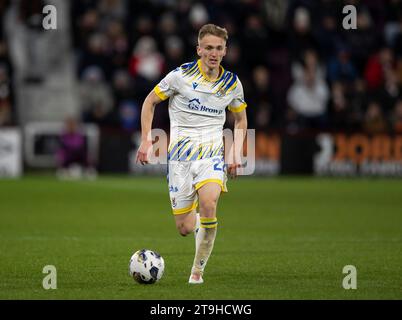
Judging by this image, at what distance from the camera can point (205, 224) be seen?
31.4 ft

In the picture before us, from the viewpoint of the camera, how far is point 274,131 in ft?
80.6

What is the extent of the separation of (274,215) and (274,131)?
8.01 meters

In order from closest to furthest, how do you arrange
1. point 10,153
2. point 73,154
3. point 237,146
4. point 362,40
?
1. point 237,146
2. point 10,153
3. point 73,154
4. point 362,40

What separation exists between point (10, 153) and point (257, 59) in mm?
6366

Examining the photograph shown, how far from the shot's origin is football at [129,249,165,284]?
30.8ft

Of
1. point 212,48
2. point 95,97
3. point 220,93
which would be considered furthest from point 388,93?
point 212,48

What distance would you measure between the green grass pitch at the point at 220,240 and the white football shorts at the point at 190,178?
2.34 feet

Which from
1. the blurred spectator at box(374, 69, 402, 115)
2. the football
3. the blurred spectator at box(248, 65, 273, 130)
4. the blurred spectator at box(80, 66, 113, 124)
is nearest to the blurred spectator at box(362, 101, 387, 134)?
the blurred spectator at box(374, 69, 402, 115)

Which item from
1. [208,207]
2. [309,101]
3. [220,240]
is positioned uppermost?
[309,101]

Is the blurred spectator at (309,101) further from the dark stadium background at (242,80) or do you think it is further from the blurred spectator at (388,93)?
the blurred spectator at (388,93)

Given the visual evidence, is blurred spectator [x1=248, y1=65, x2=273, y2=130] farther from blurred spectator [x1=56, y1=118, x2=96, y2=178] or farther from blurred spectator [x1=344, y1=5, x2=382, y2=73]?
blurred spectator [x1=56, y1=118, x2=96, y2=178]

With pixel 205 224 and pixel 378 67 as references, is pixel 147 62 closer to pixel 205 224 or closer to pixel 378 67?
pixel 378 67

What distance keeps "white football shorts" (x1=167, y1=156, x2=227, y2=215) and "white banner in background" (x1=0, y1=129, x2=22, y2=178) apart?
46.9 feet

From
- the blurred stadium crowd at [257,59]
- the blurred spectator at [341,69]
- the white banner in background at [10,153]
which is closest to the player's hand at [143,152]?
the white banner in background at [10,153]
